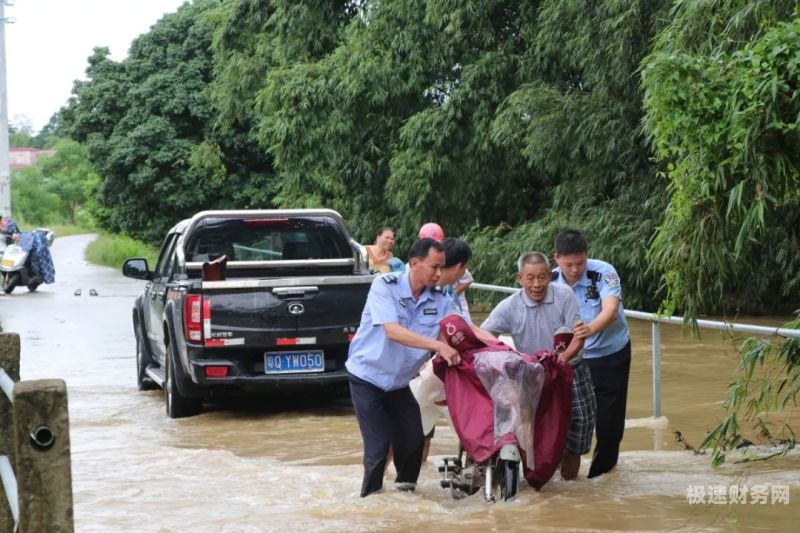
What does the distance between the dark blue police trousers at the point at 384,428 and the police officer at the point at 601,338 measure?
4.01 feet

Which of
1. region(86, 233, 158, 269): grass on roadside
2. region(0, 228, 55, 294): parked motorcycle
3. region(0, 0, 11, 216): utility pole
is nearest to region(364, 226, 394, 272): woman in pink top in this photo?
region(0, 228, 55, 294): parked motorcycle

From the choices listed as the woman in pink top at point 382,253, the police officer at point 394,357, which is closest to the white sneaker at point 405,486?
the police officer at point 394,357

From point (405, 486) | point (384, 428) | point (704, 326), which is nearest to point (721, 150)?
point (384, 428)

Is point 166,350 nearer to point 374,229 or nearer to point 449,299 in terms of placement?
point 449,299

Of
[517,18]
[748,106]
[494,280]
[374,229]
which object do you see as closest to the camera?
[748,106]

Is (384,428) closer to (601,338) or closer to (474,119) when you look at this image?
(601,338)

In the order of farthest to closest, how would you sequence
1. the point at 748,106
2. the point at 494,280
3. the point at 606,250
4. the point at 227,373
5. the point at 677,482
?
the point at 494,280 < the point at 606,250 < the point at 227,373 < the point at 677,482 < the point at 748,106

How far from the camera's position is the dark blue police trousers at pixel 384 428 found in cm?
747

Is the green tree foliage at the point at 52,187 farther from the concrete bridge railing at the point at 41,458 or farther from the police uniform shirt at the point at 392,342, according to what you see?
the concrete bridge railing at the point at 41,458

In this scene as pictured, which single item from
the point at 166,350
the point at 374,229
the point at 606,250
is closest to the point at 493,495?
the point at 166,350

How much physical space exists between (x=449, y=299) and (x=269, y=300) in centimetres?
369

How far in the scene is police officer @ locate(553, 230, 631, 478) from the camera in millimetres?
7992

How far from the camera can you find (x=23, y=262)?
28.9 metres

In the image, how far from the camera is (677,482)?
825 cm
